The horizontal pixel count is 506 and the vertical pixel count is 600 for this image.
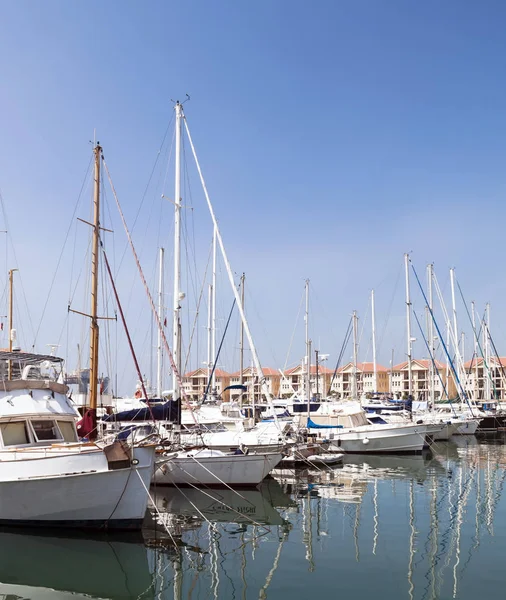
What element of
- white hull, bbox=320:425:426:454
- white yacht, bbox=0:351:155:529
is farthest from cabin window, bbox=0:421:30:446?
white hull, bbox=320:425:426:454

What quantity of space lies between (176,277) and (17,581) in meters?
13.9

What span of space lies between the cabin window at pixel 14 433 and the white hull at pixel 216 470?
620 centimetres

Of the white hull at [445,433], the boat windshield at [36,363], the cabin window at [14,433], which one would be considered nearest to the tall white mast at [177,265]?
the boat windshield at [36,363]

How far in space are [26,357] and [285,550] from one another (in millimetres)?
11564

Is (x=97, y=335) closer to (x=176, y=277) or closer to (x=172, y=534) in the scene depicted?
(x=176, y=277)

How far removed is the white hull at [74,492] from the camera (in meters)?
15.4

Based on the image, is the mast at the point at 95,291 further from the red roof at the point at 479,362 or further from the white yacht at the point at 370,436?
the red roof at the point at 479,362

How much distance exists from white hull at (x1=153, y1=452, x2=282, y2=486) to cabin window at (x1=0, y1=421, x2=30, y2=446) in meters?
6.20

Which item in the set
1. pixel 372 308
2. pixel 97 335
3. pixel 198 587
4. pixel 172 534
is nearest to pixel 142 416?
pixel 97 335

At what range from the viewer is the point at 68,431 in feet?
59.6

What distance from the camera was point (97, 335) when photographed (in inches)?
851

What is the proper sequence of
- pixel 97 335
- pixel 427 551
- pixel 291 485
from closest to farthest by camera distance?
pixel 427 551, pixel 97 335, pixel 291 485

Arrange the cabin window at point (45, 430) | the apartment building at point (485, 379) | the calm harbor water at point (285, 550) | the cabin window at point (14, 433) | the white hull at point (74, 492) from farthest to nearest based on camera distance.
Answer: the apartment building at point (485, 379) → the cabin window at point (45, 430) → the cabin window at point (14, 433) → the white hull at point (74, 492) → the calm harbor water at point (285, 550)

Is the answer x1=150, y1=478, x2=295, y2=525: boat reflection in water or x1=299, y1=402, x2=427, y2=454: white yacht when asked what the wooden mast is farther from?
x1=299, y1=402, x2=427, y2=454: white yacht
